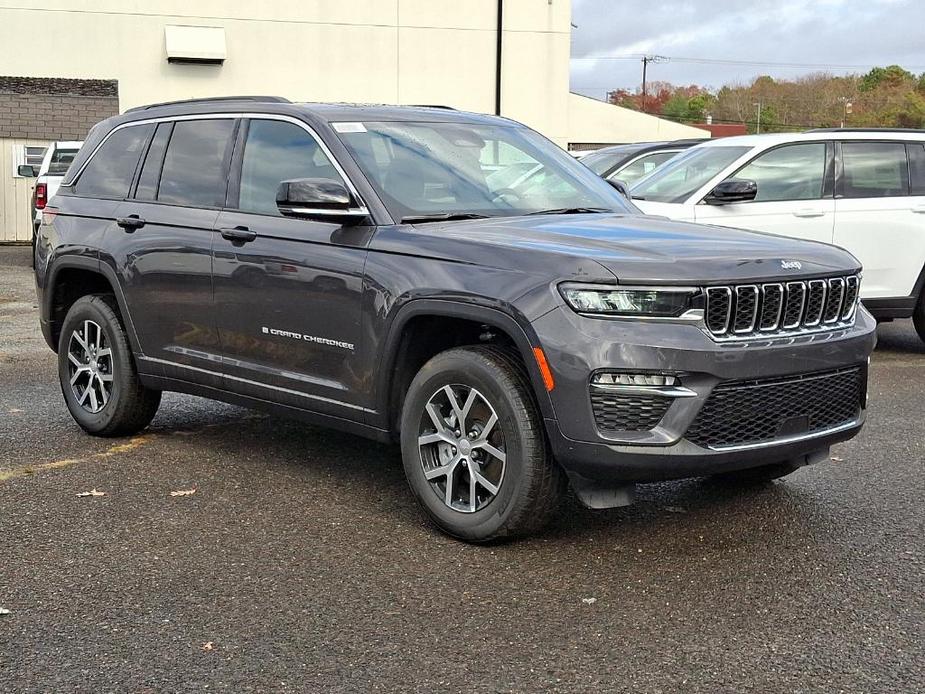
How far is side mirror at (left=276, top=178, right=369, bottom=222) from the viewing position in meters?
5.23

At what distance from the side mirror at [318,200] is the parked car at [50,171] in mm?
11690

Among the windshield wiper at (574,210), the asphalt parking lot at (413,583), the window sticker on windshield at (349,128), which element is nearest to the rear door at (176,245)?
the asphalt parking lot at (413,583)

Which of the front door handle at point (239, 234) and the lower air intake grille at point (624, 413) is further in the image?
the front door handle at point (239, 234)

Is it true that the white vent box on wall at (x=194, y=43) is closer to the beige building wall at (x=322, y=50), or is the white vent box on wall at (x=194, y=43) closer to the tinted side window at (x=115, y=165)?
the beige building wall at (x=322, y=50)

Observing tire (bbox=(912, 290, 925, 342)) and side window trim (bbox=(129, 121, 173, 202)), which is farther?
tire (bbox=(912, 290, 925, 342))

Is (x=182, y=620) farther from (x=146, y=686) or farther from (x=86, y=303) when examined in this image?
(x=86, y=303)

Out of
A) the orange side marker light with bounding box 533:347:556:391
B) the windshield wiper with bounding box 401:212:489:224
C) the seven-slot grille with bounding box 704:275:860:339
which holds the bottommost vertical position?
the orange side marker light with bounding box 533:347:556:391

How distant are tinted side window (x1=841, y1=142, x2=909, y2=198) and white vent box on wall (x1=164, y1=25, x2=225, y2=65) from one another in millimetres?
19598

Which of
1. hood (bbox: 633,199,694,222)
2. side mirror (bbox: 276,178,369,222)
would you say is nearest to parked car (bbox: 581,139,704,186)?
hood (bbox: 633,199,694,222)

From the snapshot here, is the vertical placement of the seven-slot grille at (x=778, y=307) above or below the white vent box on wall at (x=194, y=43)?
below

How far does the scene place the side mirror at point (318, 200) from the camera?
17.2 ft

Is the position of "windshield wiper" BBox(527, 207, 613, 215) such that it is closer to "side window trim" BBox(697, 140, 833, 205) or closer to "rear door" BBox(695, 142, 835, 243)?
A: "rear door" BBox(695, 142, 835, 243)

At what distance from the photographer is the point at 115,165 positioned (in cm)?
698

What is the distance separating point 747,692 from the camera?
3570 millimetres
